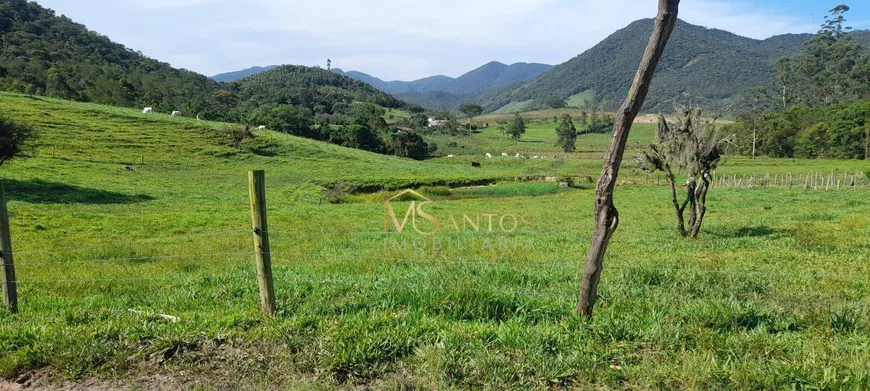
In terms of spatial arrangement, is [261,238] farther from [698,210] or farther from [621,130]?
[698,210]

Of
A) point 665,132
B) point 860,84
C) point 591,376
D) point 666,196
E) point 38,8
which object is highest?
point 38,8

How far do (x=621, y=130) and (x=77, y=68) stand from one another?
5486 inches

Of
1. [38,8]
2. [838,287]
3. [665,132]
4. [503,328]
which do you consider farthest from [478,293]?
[38,8]

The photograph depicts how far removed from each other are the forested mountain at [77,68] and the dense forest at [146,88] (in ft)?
0.60

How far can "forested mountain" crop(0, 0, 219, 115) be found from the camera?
307 ft

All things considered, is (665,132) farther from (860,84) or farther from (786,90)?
(786,90)

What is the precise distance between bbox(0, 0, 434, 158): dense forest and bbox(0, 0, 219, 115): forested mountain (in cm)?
18

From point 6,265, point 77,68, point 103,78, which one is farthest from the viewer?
point 103,78

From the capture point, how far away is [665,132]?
610 inches

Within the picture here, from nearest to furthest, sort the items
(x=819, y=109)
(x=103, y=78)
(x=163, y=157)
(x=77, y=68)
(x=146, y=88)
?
1. (x=163, y=157)
2. (x=819, y=109)
3. (x=77, y=68)
4. (x=103, y=78)
5. (x=146, y=88)

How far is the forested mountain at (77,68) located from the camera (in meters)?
93.5

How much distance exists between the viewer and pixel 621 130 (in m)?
4.90

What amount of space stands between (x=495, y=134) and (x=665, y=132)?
130674 millimetres

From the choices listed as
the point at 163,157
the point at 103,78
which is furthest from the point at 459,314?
the point at 103,78
